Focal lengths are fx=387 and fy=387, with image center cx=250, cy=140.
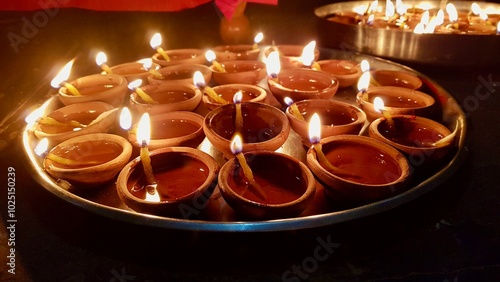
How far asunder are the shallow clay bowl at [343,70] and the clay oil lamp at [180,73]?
3.40 feet

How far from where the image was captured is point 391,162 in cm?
221

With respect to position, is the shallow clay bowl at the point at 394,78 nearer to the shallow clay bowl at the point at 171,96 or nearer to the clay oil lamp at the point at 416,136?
the clay oil lamp at the point at 416,136

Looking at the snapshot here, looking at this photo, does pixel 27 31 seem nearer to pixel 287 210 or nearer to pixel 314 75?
pixel 314 75

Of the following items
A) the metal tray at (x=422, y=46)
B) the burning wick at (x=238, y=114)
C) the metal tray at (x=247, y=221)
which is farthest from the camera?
the metal tray at (x=422, y=46)

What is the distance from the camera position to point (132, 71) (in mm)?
3639

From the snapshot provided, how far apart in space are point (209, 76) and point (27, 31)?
220cm

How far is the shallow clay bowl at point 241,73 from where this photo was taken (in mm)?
3293

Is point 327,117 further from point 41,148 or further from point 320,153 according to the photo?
point 41,148

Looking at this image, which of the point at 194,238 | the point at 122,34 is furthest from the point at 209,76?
the point at 122,34

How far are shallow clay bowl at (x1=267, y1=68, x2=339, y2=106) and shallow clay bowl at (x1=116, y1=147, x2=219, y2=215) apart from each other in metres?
1.00

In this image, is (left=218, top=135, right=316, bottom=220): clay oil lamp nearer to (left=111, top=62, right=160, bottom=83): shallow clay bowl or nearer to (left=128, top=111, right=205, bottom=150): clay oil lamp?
(left=128, top=111, right=205, bottom=150): clay oil lamp

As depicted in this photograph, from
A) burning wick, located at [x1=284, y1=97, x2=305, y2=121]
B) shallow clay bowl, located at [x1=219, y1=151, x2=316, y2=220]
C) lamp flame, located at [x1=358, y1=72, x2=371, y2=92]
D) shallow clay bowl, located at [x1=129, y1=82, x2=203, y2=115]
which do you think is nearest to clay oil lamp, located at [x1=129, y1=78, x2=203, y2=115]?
shallow clay bowl, located at [x1=129, y1=82, x2=203, y2=115]

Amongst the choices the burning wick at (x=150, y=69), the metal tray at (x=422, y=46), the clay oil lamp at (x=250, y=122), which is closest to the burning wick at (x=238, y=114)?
the clay oil lamp at (x=250, y=122)

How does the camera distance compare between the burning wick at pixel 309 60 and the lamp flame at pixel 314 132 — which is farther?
the burning wick at pixel 309 60
